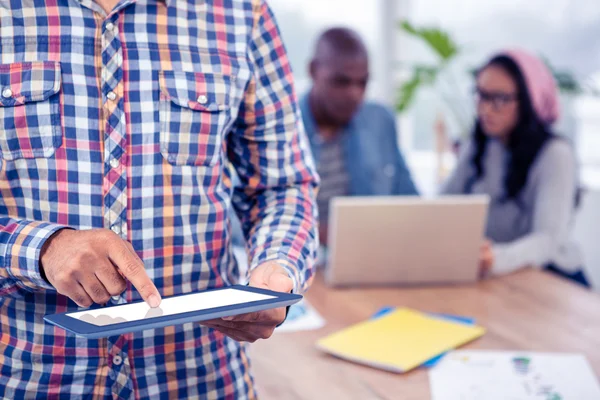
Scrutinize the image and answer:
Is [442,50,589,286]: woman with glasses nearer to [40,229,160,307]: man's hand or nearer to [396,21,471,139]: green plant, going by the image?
[396,21,471,139]: green plant

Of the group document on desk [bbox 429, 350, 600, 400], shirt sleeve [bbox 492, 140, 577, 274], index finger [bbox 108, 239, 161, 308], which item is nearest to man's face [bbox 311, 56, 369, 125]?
shirt sleeve [bbox 492, 140, 577, 274]

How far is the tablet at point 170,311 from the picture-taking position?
76 centimetres

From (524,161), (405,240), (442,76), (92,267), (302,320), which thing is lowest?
(302,320)

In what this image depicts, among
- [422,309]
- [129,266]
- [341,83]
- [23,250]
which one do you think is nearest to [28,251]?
[23,250]

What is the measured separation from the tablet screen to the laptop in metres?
1.06

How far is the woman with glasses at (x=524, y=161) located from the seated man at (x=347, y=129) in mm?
376

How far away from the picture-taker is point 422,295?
2021 mm

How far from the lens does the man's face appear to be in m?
2.76

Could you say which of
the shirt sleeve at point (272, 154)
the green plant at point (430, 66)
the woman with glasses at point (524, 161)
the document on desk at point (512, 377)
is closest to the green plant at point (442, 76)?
the green plant at point (430, 66)

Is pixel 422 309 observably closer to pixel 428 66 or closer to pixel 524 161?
pixel 524 161

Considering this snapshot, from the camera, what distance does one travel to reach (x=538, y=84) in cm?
275

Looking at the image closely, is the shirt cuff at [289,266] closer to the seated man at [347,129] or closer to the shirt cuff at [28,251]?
the shirt cuff at [28,251]

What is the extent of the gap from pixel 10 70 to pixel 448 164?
11.7 feet

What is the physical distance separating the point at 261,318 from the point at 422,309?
1061mm
